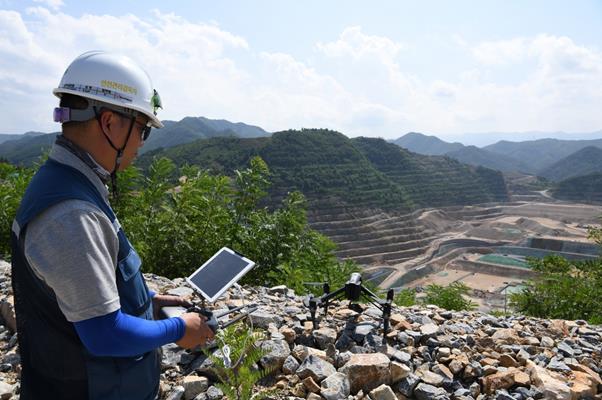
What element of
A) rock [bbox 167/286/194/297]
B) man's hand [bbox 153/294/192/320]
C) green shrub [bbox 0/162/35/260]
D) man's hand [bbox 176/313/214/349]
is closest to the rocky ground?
rock [bbox 167/286/194/297]

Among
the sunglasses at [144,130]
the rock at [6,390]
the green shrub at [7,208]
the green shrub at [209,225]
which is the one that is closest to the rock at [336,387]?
the sunglasses at [144,130]

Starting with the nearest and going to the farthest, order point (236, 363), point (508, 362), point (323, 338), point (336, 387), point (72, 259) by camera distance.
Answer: point (72, 259) → point (236, 363) → point (336, 387) → point (508, 362) → point (323, 338)

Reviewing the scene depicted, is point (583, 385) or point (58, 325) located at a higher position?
point (58, 325)

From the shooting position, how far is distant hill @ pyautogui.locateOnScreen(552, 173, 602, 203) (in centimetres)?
8831

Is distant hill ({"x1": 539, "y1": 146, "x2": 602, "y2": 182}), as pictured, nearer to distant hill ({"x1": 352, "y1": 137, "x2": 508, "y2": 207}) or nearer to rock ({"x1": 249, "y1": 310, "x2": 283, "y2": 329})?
distant hill ({"x1": 352, "y1": 137, "x2": 508, "y2": 207})

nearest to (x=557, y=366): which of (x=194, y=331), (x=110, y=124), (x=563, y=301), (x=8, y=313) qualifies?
(x=194, y=331)

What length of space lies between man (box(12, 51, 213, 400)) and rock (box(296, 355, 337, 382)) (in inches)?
61.2

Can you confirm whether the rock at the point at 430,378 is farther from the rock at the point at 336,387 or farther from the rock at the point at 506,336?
the rock at the point at 506,336

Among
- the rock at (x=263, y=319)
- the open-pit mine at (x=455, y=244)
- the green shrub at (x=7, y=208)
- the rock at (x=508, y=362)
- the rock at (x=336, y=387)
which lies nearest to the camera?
the rock at (x=336, y=387)

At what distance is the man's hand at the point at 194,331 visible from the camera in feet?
6.02

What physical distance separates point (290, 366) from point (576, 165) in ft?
614

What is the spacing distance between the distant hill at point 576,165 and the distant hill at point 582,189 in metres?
56.8

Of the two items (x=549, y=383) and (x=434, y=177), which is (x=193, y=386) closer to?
(x=549, y=383)

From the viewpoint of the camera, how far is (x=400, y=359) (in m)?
3.47
